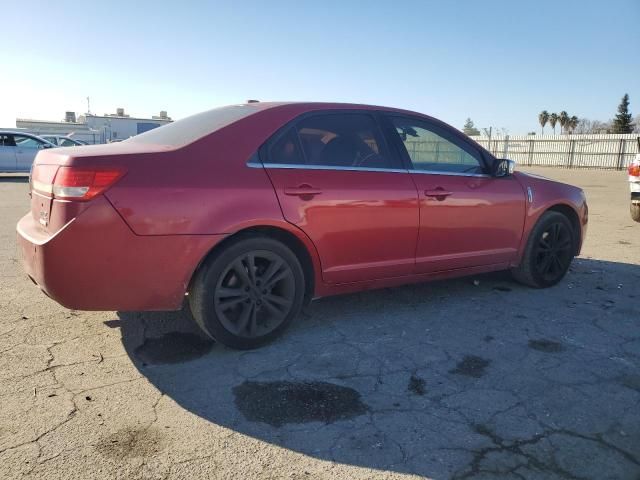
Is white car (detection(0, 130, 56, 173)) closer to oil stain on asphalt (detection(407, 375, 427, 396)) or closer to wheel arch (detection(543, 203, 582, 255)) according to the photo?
wheel arch (detection(543, 203, 582, 255))

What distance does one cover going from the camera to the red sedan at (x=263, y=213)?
309cm

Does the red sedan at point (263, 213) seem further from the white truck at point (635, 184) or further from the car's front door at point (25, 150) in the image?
the car's front door at point (25, 150)

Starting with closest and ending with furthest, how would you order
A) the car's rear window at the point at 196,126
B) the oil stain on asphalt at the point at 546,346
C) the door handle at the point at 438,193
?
the car's rear window at the point at 196,126 < the oil stain on asphalt at the point at 546,346 < the door handle at the point at 438,193

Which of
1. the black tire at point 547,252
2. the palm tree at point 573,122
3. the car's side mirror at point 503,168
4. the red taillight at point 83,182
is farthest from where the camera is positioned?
the palm tree at point 573,122

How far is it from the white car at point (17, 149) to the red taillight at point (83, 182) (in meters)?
16.7

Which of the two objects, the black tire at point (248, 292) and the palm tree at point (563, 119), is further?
the palm tree at point (563, 119)

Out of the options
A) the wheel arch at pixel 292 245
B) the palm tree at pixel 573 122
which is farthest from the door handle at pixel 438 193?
the palm tree at pixel 573 122

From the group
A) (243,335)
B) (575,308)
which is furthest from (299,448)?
(575,308)

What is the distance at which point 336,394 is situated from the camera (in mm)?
3025

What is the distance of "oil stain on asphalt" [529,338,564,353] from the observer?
147 inches

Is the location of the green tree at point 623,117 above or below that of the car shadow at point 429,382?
above

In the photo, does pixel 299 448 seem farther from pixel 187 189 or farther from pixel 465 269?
pixel 465 269

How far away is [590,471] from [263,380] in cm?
175

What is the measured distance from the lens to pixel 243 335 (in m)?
3.56
